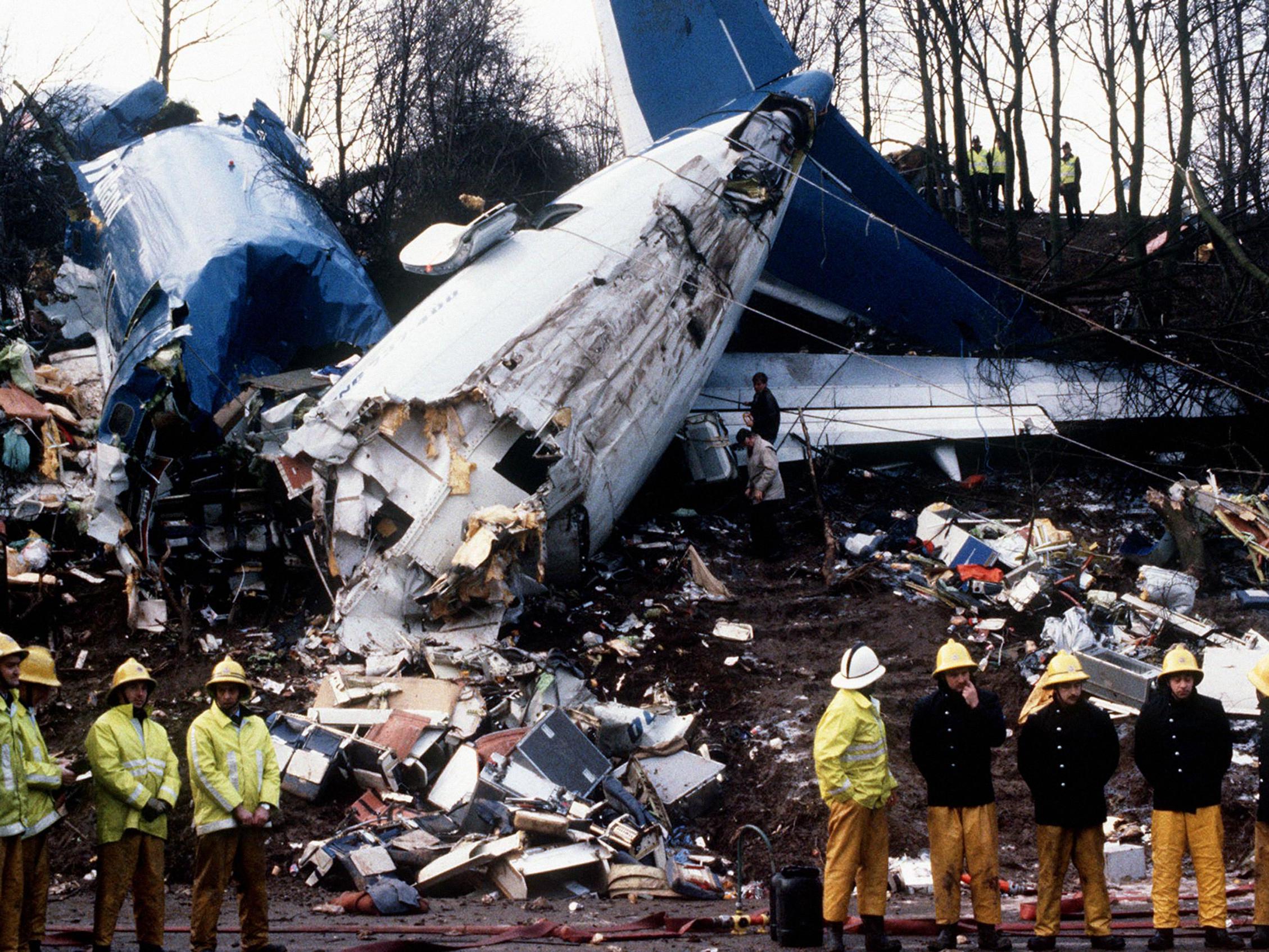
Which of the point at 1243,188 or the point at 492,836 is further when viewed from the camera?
the point at 1243,188

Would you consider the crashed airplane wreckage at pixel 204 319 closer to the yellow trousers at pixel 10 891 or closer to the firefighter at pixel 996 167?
the yellow trousers at pixel 10 891

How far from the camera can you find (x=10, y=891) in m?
4.99

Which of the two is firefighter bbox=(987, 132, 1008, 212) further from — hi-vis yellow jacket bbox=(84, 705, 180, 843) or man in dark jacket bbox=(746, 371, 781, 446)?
hi-vis yellow jacket bbox=(84, 705, 180, 843)

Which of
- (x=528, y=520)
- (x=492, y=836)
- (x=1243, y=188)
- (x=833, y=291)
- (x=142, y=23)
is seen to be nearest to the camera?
(x=492, y=836)

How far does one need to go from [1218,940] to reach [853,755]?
178cm

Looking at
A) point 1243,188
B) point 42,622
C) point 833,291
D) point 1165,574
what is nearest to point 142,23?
point 833,291

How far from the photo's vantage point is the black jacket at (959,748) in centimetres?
547

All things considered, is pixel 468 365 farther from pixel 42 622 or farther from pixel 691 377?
pixel 42 622

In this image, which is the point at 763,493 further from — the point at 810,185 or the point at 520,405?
the point at 810,185

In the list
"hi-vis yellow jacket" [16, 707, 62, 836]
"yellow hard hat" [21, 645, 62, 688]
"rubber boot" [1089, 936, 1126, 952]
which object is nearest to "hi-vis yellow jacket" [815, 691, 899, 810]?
"rubber boot" [1089, 936, 1126, 952]

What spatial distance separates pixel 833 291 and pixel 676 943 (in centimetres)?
1168

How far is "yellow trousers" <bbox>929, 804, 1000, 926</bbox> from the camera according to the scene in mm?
5344

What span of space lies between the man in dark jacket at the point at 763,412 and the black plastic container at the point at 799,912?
7.52 meters

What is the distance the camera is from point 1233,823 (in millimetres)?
7273
